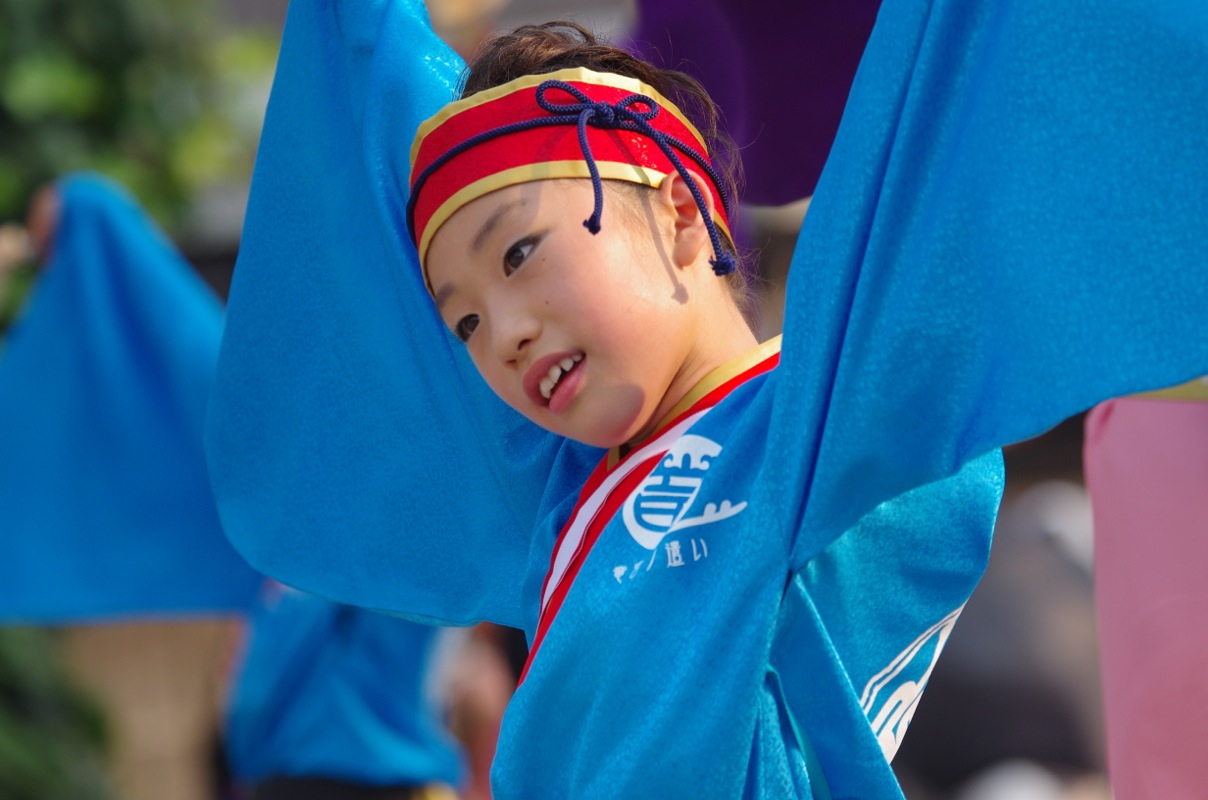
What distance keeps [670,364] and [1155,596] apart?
0.65m

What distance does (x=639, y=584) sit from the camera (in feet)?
3.71

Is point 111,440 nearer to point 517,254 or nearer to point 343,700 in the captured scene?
point 343,700

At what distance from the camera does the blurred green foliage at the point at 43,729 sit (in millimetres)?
3951

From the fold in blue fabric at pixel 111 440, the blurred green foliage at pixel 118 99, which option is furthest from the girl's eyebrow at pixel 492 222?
the blurred green foliage at pixel 118 99

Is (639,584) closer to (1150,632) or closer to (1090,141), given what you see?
(1090,141)

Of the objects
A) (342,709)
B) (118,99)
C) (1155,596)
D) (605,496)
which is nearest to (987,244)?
(605,496)

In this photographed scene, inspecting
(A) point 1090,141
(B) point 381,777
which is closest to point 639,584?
(A) point 1090,141

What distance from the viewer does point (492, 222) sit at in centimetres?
121

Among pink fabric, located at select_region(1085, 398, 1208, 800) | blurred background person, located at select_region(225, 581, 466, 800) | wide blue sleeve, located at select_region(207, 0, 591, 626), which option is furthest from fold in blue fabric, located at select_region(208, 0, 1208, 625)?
blurred background person, located at select_region(225, 581, 466, 800)

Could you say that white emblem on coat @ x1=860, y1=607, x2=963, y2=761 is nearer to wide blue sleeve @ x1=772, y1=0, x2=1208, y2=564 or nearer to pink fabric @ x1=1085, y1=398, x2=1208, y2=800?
wide blue sleeve @ x1=772, y1=0, x2=1208, y2=564

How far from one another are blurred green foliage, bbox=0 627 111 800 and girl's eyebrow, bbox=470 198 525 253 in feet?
10.3

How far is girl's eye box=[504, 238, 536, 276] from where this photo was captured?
120 centimetres

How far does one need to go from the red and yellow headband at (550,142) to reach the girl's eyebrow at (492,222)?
0.02 m

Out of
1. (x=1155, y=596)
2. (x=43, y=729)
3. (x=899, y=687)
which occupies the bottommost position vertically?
(x=43, y=729)
